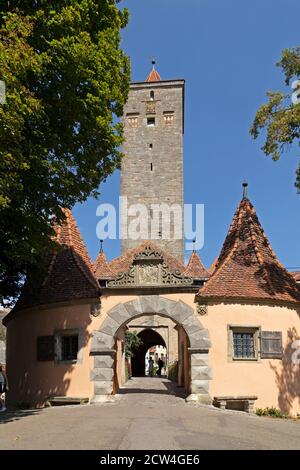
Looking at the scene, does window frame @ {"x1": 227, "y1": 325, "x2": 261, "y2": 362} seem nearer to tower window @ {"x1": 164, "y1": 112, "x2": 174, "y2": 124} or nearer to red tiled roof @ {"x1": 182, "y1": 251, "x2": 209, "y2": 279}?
red tiled roof @ {"x1": 182, "y1": 251, "x2": 209, "y2": 279}

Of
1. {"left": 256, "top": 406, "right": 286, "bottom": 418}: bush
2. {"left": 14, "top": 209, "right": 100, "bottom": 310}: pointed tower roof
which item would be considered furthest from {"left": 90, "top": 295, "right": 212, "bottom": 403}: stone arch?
{"left": 256, "top": 406, "right": 286, "bottom": 418}: bush

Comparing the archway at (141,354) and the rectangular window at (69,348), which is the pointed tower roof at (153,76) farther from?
the rectangular window at (69,348)

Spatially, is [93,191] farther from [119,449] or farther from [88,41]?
[119,449]

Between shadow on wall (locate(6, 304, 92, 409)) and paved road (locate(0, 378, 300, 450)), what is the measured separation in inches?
62.7

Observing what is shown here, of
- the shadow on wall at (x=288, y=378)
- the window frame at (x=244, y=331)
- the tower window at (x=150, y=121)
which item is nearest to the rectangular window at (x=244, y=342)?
the window frame at (x=244, y=331)

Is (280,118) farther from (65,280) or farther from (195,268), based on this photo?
(195,268)

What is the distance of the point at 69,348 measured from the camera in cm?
1580

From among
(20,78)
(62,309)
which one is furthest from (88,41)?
(62,309)

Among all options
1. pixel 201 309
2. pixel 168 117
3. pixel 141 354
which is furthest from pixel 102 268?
pixel 201 309

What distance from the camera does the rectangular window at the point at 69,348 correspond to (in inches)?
617

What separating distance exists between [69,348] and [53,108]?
7.20 meters

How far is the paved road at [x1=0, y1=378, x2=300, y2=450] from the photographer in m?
8.51
